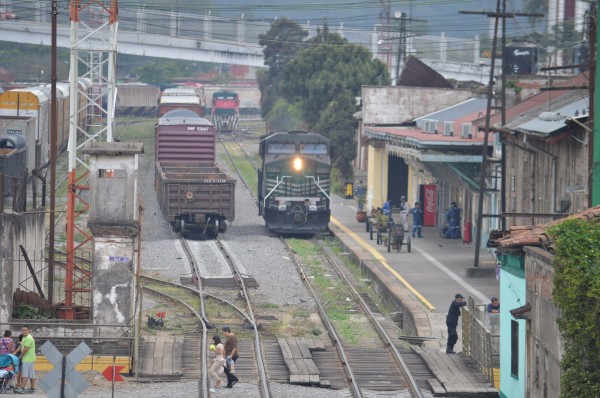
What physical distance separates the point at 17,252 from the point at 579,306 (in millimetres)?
11316

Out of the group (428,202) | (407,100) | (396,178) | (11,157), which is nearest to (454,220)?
(428,202)

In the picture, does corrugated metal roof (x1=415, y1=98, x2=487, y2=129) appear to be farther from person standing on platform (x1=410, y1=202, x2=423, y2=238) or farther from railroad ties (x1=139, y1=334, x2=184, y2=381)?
railroad ties (x1=139, y1=334, x2=184, y2=381)

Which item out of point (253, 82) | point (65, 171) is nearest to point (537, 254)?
point (65, 171)

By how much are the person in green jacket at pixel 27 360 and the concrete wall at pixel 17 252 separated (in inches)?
79.1

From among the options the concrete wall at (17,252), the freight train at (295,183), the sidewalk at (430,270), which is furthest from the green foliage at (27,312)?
the freight train at (295,183)

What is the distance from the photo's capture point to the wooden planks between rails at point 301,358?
823 inches

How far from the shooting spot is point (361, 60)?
70938 mm

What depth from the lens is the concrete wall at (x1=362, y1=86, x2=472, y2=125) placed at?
51219 millimetres

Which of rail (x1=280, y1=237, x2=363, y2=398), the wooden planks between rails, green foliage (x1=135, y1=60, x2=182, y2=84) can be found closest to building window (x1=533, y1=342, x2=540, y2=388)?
rail (x1=280, y1=237, x2=363, y2=398)

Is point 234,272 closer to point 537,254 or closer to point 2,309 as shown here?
point 2,309

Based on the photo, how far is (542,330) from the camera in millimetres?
17297

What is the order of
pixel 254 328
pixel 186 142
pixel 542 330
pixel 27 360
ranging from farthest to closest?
pixel 186 142
pixel 254 328
pixel 27 360
pixel 542 330

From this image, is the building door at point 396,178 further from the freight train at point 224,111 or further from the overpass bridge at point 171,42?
the freight train at point 224,111

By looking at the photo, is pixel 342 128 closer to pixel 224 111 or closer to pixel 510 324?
Result: pixel 224 111
